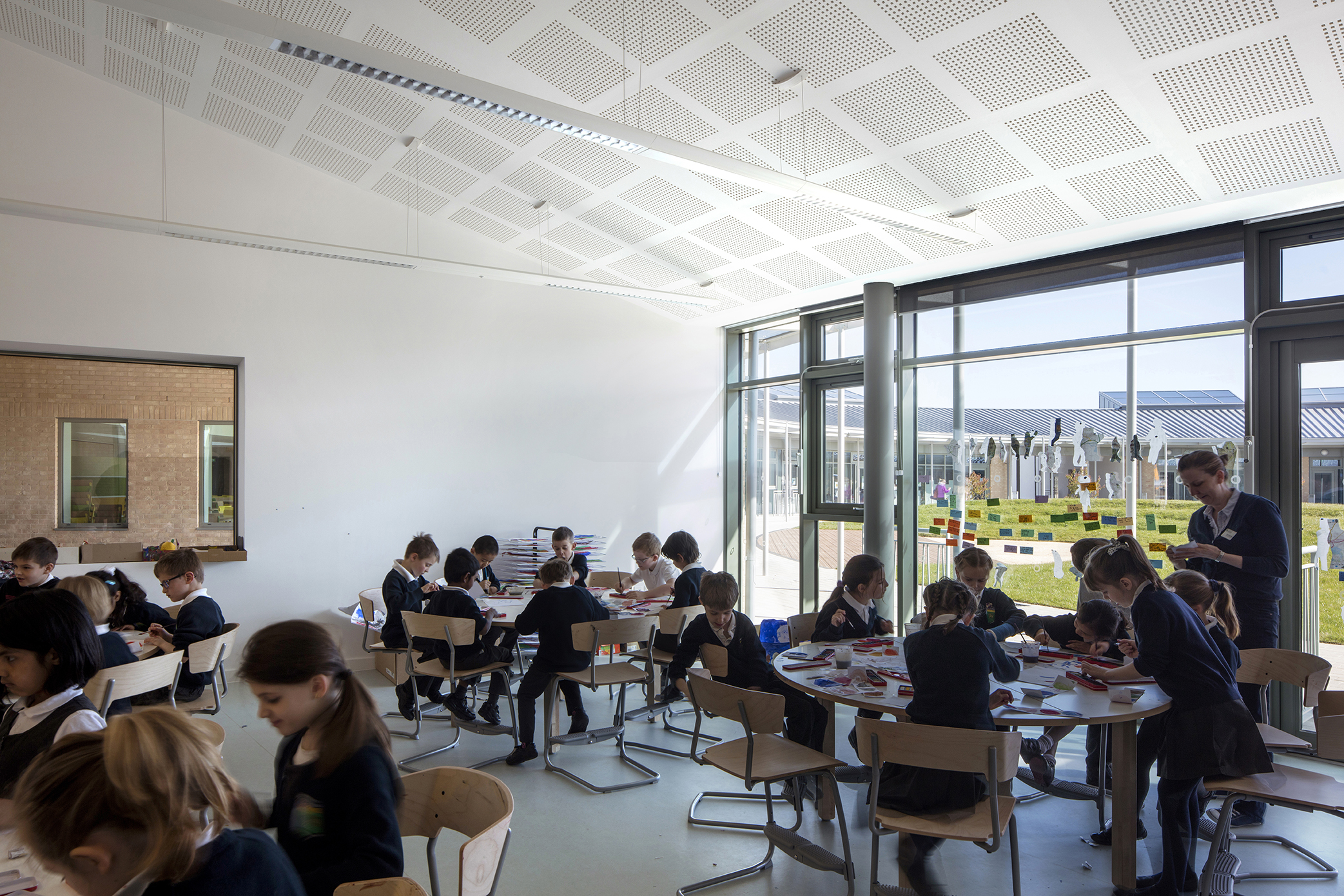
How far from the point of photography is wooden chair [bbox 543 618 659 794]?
4473 mm

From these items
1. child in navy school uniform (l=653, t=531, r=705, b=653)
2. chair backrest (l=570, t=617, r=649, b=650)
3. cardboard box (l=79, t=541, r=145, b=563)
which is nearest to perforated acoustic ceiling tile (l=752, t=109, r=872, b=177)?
child in navy school uniform (l=653, t=531, r=705, b=653)

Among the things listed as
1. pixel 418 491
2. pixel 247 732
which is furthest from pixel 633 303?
pixel 247 732

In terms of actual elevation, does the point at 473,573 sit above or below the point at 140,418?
below

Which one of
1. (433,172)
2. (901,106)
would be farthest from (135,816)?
(433,172)

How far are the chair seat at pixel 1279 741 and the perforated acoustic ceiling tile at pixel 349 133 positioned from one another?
20.4 feet

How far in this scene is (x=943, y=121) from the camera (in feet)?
13.5

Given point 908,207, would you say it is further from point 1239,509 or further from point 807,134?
point 1239,509

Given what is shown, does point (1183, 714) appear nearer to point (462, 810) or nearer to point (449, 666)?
point (462, 810)

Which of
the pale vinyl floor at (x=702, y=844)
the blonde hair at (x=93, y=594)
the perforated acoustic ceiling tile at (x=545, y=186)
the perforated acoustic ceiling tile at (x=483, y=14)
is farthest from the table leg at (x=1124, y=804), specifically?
the perforated acoustic ceiling tile at (x=545, y=186)

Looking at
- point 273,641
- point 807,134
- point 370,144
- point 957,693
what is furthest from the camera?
point 370,144

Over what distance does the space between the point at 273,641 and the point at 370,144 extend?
17.1 feet

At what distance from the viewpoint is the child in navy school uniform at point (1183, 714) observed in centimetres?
283

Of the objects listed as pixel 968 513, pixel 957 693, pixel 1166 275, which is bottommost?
pixel 957 693

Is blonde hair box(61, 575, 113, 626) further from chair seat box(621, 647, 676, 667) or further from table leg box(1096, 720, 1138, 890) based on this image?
table leg box(1096, 720, 1138, 890)
